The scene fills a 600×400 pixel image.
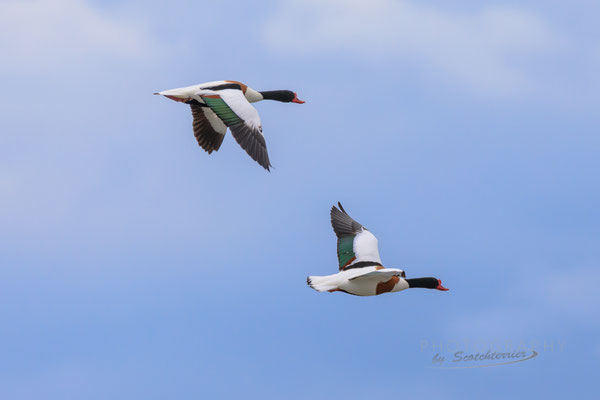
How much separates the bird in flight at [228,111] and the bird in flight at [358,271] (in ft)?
→ 7.41

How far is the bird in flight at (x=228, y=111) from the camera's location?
15320 mm

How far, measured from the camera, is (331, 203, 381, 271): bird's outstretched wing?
16.4 m

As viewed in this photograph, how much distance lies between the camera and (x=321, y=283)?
14.8m

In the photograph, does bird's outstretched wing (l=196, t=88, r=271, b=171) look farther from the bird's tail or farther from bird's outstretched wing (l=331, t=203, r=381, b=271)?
bird's outstretched wing (l=331, t=203, r=381, b=271)

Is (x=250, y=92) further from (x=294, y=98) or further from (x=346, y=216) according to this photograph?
(x=346, y=216)

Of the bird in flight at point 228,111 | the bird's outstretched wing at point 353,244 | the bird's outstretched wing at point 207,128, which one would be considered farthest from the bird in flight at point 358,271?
the bird's outstretched wing at point 207,128

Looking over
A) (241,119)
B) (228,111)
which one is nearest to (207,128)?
(228,111)

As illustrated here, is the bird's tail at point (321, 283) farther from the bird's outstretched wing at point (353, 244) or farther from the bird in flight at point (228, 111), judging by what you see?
the bird in flight at point (228, 111)

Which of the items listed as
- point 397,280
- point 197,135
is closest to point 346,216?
point 397,280

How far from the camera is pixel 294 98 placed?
18.9 meters

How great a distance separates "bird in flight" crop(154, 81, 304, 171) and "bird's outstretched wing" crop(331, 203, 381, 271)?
272 cm

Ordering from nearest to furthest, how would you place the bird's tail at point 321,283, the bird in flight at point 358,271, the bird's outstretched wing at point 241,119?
the bird's tail at point 321,283 → the bird in flight at point 358,271 → the bird's outstretched wing at point 241,119

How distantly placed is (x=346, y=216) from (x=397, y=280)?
2.45m

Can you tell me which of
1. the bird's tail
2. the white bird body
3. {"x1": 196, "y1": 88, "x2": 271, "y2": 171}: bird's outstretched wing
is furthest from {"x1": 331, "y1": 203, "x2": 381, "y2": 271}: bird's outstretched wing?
{"x1": 196, "y1": 88, "x2": 271, "y2": 171}: bird's outstretched wing
